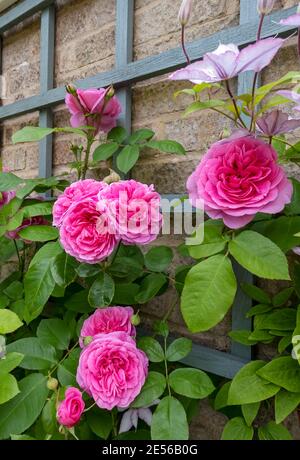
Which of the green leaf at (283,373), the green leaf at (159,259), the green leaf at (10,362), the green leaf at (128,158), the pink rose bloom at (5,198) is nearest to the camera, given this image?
the green leaf at (283,373)

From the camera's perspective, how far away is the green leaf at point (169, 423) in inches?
26.0

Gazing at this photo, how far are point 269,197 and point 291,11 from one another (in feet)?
1.34

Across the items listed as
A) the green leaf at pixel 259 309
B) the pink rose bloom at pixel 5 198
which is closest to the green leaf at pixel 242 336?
the green leaf at pixel 259 309

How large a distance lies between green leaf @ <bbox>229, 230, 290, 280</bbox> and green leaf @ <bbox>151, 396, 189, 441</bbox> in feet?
0.97

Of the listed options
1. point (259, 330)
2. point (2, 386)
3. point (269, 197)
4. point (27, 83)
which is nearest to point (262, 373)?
point (259, 330)

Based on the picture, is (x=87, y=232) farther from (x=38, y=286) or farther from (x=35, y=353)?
(x=35, y=353)

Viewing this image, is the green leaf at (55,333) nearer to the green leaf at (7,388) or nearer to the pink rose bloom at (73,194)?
the green leaf at (7,388)

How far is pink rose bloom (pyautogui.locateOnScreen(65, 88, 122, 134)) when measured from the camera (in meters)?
0.97

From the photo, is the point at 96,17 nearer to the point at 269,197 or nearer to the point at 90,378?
the point at 269,197

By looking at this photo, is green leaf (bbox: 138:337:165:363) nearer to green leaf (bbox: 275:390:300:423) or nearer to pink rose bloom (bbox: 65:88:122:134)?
green leaf (bbox: 275:390:300:423)

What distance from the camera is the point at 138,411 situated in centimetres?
81

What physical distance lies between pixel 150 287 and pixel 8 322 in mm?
292

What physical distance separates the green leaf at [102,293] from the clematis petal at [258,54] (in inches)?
18.1

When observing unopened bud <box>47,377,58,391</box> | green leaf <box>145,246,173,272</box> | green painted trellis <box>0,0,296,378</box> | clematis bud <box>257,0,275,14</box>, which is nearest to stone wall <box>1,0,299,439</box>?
green painted trellis <box>0,0,296,378</box>
